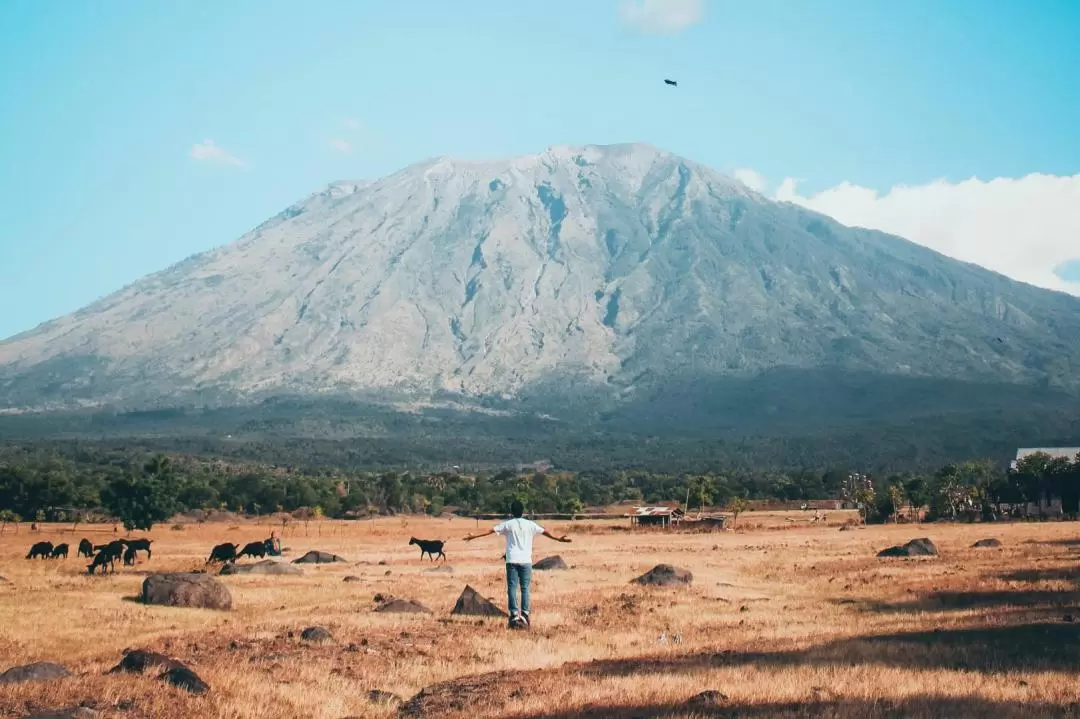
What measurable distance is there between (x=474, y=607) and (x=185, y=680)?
9.80 m

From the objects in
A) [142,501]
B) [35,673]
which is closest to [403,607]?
[35,673]

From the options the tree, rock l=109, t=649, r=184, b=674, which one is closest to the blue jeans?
rock l=109, t=649, r=184, b=674

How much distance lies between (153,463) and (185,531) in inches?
262

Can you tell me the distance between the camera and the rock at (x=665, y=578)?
3083 centimetres

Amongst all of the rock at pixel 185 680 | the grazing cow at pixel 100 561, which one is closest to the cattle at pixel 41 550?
the grazing cow at pixel 100 561

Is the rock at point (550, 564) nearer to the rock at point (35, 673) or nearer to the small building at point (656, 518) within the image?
the rock at point (35, 673)

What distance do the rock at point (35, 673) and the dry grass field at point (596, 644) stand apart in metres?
0.43

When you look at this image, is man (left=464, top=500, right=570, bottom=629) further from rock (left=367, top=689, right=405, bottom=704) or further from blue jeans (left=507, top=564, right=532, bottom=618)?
rock (left=367, top=689, right=405, bottom=704)

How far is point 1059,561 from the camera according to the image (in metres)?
35.1

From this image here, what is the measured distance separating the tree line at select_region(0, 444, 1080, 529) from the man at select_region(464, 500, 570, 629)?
54839 mm

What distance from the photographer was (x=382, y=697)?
1517 cm

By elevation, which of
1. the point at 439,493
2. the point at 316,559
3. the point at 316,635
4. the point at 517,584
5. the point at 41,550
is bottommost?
the point at 316,559

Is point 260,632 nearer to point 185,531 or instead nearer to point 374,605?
point 374,605

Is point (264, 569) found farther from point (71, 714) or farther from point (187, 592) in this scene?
point (71, 714)
